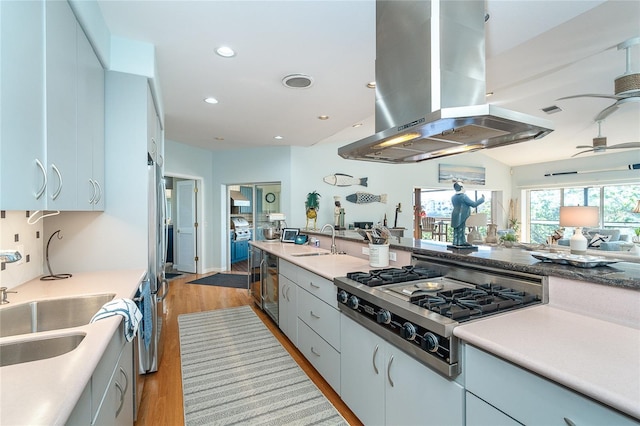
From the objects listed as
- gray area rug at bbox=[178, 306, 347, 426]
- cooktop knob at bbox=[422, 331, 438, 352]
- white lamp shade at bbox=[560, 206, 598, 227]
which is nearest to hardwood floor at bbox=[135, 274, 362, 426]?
gray area rug at bbox=[178, 306, 347, 426]

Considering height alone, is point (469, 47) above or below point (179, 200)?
above

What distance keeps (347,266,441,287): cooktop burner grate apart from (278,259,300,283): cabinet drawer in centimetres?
88

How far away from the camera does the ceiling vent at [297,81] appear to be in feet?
9.53

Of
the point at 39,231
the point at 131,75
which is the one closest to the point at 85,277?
the point at 39,231

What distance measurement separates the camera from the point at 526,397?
92 cm

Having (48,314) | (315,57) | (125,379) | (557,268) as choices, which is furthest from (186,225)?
(557,268)

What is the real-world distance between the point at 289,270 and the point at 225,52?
1.98 m

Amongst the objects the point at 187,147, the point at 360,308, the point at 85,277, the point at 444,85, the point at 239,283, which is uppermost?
the point at 187,147

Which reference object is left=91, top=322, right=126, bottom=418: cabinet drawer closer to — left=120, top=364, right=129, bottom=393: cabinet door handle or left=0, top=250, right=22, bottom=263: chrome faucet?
left=120, top=364, right=129, bottom=393: cabinet door handle

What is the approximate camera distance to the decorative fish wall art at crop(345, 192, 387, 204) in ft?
21.8

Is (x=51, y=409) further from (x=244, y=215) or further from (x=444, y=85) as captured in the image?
(x=244, y=215)

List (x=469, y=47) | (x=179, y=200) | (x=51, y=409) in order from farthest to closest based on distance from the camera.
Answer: (x=179, y=200) < (x=469, y=47) < (x=51, y=409)

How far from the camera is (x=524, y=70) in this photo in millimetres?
3428

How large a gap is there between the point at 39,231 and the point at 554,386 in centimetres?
274
